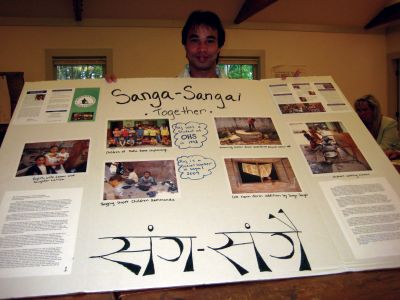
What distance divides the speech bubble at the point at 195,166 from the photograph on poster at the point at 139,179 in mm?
23

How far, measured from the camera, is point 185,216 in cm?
73

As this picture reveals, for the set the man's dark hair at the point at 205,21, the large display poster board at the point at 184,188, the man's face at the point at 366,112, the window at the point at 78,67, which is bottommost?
the large display poster board at the point at 184,188

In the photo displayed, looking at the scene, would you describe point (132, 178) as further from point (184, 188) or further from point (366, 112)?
point (366, 112)

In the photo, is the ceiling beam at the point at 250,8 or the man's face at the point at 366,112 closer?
the man's face at the point at 366,112

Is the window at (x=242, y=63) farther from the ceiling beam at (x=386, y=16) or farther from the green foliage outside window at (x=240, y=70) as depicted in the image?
the ceiling beam at (x=386, y=16)

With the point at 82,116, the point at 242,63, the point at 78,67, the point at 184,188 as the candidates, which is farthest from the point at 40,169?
the point at 242,63

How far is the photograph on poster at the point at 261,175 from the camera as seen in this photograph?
2.64ft

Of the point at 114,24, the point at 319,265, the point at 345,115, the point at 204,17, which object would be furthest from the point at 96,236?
the point at 114,24

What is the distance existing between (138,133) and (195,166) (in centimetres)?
19

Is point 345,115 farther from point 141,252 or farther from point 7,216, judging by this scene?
point 7,216

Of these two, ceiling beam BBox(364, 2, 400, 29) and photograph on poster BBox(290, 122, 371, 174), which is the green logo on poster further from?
ceiling beam BBox(364, 2, 400, 29)

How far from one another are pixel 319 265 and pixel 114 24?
362 cm

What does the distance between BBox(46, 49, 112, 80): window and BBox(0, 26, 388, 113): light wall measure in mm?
59

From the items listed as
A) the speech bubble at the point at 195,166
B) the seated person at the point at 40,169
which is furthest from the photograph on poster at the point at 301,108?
the seated person at the point at 40,169
